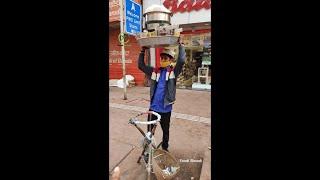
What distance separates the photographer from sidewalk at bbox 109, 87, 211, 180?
11.3ft

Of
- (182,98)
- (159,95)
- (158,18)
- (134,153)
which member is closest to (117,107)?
(182,98)

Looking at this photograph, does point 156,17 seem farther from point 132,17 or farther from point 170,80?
point 132,17

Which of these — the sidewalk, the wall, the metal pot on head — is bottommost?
the sidewalk

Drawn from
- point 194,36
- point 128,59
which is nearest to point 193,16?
point 194,36

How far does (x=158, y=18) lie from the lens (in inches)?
111

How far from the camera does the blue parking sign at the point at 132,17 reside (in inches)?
306

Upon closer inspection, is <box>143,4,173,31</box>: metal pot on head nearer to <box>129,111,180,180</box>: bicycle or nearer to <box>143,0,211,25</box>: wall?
<box>129,111,180,180</box>: bicycle

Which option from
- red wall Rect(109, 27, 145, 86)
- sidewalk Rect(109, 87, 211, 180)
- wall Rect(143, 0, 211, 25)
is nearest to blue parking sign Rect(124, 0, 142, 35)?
wall Rect(143, 0, 211, 25)

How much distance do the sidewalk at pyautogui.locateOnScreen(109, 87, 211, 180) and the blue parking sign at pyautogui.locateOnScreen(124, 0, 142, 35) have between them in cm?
252

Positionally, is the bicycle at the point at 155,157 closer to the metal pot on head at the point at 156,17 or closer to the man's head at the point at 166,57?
the man's head at the point at 166,57

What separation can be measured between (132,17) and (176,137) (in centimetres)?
500
